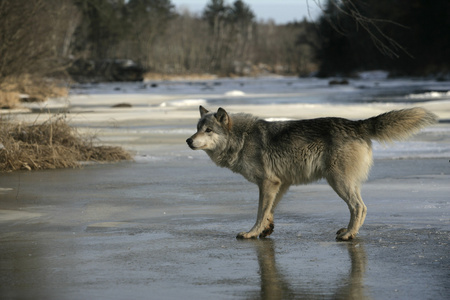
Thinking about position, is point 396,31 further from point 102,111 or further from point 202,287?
point 202,287

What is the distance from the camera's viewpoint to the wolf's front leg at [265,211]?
8336 millimetres

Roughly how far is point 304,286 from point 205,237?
93.4 inches

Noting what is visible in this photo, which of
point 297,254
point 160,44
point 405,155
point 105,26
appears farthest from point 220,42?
point 297,254

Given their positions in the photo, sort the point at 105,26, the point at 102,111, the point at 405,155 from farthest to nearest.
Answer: the point at 105,26
the point at 102,111
the point at 405,155

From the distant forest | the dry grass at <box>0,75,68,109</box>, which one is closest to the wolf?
the distant forest

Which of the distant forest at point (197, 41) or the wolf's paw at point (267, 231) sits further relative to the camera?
the distant forest at point (197, 41)

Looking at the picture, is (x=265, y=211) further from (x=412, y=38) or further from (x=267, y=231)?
(x=412, y=38)

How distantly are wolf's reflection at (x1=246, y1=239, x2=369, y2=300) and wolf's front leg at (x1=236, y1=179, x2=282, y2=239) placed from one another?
721mm

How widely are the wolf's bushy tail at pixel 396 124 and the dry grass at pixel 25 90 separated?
1081 inches

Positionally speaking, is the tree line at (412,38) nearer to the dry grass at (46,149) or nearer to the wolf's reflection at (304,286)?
the dry grass at (46,149)

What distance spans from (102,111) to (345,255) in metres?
26.0

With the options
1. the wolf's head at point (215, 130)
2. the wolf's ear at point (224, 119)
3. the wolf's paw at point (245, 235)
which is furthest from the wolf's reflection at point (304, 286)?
the wolf's ear at point (224, 119)

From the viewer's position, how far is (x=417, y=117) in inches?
340

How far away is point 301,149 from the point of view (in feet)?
28.4
